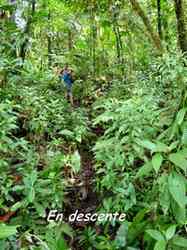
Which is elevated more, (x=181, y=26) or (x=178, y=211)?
(x=181, y=26)

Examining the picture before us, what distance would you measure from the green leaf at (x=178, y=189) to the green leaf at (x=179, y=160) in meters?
0.07

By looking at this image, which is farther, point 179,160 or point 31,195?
point 31,195

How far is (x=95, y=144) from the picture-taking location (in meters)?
4.39

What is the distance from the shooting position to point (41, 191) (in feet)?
9.20

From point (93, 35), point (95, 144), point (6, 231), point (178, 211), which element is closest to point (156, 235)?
point (178, 211)

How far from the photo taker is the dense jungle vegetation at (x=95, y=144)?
1.77 meters

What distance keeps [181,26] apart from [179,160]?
5892 mm

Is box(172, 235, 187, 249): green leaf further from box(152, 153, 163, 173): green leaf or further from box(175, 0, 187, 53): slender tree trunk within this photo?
box(175, 0, 187, 53): slender tree trunk

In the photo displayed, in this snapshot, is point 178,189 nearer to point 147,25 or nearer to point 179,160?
point 179,160

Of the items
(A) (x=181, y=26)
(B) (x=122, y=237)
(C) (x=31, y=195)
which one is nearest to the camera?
(B) (x=122, y=237)

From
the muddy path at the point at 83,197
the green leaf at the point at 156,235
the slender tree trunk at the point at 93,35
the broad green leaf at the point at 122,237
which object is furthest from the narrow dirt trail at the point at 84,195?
the slender tree trunk at the point at 93,35

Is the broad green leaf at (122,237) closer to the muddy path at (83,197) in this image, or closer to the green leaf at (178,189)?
the muddy path at (83,197)

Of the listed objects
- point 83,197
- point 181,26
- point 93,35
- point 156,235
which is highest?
point 93,35

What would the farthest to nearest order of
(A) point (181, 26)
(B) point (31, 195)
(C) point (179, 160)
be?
(A) point (181, 26)
(B) point (31, 195)
(C) point (179, 160)
